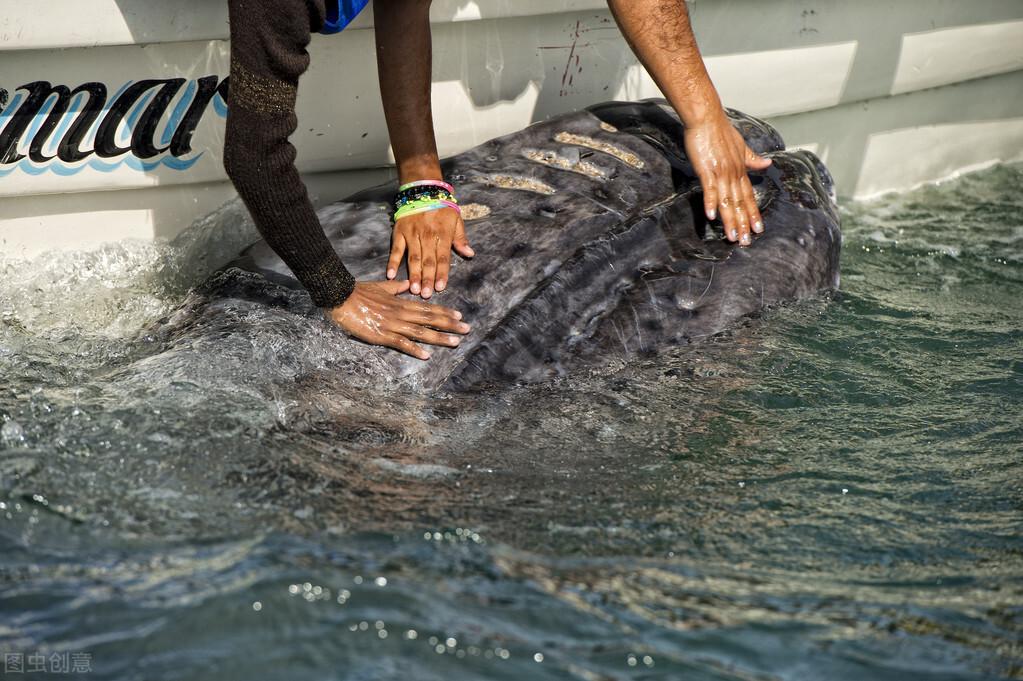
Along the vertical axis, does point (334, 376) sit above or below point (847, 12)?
below

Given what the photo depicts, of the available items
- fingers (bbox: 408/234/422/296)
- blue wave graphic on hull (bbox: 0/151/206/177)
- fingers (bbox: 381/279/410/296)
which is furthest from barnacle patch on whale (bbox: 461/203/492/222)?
blue wave graphic on hull (bbox: 0/151/206/177)

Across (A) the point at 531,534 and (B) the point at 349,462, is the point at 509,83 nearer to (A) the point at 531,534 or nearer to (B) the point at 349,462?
(B) the point at 349,462

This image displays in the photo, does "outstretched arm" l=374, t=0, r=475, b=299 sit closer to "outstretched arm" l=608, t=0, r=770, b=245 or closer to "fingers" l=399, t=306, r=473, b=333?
"fingers" l=399, t=306, r=473, b=333

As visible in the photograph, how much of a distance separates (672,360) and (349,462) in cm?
109

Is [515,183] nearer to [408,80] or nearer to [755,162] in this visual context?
[408,80]

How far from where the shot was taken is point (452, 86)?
3.96 metres

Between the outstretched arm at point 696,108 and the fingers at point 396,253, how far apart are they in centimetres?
96

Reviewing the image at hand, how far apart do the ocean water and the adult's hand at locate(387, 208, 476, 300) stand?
0.10 metres

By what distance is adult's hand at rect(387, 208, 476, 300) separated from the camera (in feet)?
10.5

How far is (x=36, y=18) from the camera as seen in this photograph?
129 inches

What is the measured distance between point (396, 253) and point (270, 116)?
2.20ft

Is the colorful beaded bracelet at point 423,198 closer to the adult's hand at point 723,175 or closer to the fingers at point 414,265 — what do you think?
the fingers at point 414,265

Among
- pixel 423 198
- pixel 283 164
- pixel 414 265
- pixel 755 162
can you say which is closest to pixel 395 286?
pixel 414 265

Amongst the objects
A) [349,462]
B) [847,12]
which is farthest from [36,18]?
[847,12]
